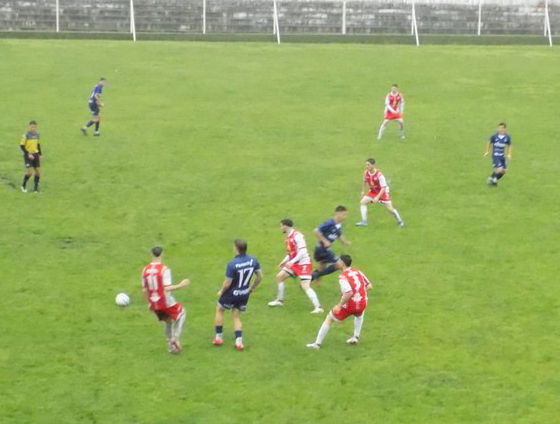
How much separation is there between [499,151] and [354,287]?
13927mm

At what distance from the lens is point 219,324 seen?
21.4 metres

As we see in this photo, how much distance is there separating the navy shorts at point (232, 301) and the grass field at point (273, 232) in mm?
1077

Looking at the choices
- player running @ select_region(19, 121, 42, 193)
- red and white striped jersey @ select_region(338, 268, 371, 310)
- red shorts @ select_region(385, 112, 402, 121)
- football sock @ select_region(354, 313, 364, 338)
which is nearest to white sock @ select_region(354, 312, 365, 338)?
football sock @ select_region(354, 313, 364, 338)

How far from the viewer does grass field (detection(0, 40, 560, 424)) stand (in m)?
19.8

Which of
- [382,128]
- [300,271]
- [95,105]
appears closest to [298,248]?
[300,271]

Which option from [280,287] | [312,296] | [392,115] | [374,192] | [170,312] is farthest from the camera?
[392,115]

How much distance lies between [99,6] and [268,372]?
43.8 metres

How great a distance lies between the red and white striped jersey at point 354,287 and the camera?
20906mm

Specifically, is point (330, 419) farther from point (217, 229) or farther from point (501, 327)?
point (217, 229)

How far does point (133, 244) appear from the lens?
28719 mm

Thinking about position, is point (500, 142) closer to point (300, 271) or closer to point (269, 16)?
point (300, 271)

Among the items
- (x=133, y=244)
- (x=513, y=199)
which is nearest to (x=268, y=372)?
(x=133, y=244)

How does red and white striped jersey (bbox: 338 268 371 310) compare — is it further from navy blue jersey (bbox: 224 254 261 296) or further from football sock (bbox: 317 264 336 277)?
football sock (bbox: 317 264 336 277)

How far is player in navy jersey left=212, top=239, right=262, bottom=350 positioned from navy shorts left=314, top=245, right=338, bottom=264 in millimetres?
4314
